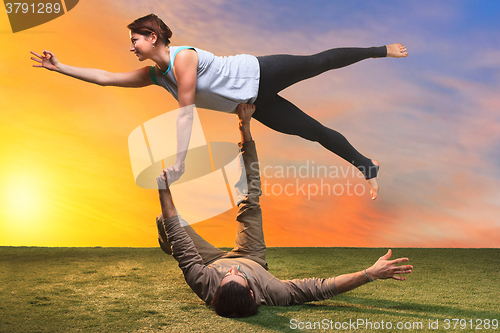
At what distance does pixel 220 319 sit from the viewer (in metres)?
2.09

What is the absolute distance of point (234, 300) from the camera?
6.84 ft

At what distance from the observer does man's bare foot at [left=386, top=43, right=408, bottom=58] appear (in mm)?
2879

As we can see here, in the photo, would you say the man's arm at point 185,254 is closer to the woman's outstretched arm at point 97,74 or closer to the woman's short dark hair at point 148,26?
the woman's outstretched arm at point 97,74

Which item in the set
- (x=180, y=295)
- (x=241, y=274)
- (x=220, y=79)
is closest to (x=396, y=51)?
(x=220, y=79)

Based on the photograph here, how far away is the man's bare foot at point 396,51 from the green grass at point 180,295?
1.76 metres

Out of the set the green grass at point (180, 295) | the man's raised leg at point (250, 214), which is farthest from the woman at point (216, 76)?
the green grass at point (180, 295)

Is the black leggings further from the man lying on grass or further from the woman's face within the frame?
the woman's face

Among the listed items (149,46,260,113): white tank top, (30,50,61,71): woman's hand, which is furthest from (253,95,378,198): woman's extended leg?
(30,50,61,71): woman's hand

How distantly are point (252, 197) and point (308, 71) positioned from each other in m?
1.01

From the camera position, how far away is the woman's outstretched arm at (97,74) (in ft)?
7.77

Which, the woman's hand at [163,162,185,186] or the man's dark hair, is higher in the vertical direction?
the woman's hand at [163,162,185,186]

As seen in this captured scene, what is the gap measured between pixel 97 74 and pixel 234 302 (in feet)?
5.41

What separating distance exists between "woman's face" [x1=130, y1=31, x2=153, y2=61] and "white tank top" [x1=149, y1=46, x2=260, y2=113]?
0.13m

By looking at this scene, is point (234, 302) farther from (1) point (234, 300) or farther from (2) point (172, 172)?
(2) point (172, 172)
